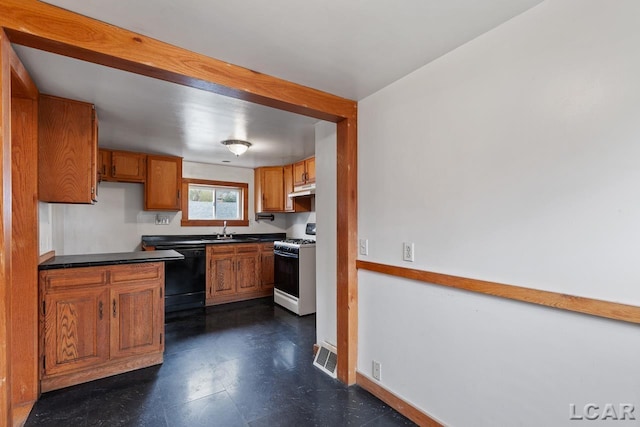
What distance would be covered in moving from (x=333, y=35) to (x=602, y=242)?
1.47 metres

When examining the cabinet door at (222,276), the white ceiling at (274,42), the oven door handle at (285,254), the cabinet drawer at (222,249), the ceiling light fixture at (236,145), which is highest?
the white ceiling at (274,42)

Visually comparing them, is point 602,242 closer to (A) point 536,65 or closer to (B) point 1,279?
(A) point 536,65

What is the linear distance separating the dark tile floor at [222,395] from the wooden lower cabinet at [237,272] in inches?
49.6

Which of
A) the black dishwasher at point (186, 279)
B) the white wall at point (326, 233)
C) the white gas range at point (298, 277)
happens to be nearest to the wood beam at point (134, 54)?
the white wall at point (326, 233)

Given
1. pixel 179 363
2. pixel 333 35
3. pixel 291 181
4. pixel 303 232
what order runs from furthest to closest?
1. pixel 303 232
2. pixel 291 181
3. pixel 179 363
4. pixel 333 35

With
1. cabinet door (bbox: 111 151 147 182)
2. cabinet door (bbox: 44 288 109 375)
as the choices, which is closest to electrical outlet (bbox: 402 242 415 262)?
cabinet door (bbox: 44 288 109 375)

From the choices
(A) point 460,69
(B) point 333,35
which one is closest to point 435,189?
(A) point 460,69

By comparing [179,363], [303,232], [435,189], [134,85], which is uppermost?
[134,85]

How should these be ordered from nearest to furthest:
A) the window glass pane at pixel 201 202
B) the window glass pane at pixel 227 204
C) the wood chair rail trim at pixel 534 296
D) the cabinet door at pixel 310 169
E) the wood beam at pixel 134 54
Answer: the wood chair rail trim at pixel 534 296 < the wood beam at pixel 134 54 < the cabinet door at pixel 310 169 < the window glass pane at pixel 201 202 < the window glass pane at pixel 227 204

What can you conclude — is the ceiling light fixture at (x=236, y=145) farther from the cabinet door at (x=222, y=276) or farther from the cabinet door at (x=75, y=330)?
the cabinet door at (x=75, y=330)

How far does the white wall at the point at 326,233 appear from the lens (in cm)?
269

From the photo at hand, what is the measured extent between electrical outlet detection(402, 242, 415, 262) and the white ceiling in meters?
1.09

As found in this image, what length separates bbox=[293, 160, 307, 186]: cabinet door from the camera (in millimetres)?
4427

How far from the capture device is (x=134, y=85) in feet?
6.89
